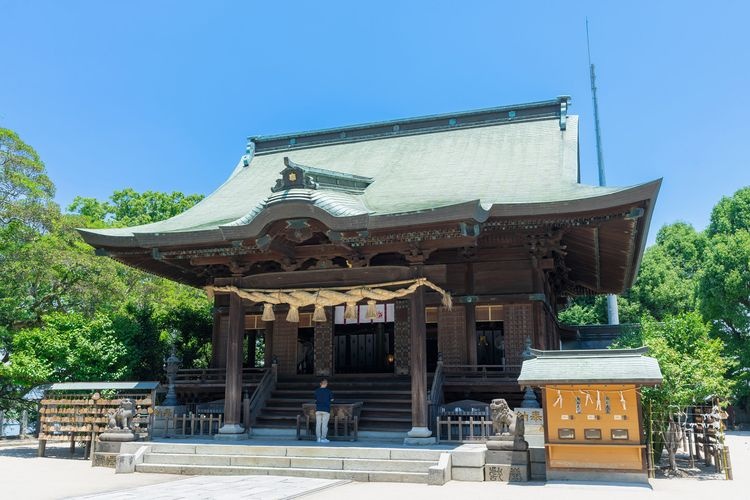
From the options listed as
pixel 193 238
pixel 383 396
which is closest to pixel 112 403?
pixel 193 238

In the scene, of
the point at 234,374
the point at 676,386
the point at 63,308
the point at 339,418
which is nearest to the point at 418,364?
the point at 339,418

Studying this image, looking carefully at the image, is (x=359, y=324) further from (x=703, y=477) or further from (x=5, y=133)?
(x=5, y=133)

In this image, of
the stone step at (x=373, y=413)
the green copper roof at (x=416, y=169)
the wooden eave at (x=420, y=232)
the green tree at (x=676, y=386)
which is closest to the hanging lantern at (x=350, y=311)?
the wooden eave at (x=420, y=232)

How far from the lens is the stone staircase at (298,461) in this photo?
10195 millimetres

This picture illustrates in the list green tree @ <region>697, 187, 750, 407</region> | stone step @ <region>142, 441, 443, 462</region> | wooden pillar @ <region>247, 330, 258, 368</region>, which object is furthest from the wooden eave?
green tree @ <region>697, 187, 750, 407</region>

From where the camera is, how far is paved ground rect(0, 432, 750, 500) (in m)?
8.45

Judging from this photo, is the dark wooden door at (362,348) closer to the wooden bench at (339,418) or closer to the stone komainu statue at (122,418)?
the wooden bench at (339,418)

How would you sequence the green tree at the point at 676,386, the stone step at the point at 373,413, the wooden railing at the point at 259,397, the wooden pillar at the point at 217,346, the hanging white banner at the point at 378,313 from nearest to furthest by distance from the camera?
1. the green tree at the point at 676,386
2. the stone step at the point at 373,413
3. the wooden railing at the point at 259,397
4. the hanging white banner at the point at 378,313
5. the wooden pillar at the point at 217,346

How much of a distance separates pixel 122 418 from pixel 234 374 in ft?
7.89

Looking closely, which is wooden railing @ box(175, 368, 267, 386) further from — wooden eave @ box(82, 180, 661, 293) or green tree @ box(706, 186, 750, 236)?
green tree @ box(706, 186, 750, 236)

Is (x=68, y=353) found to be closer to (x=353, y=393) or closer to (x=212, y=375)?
(x=212, y=375)

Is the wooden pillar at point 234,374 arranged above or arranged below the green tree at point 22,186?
below

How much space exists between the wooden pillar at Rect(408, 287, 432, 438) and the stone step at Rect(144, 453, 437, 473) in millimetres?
1314

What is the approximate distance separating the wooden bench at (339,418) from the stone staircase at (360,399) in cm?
41
